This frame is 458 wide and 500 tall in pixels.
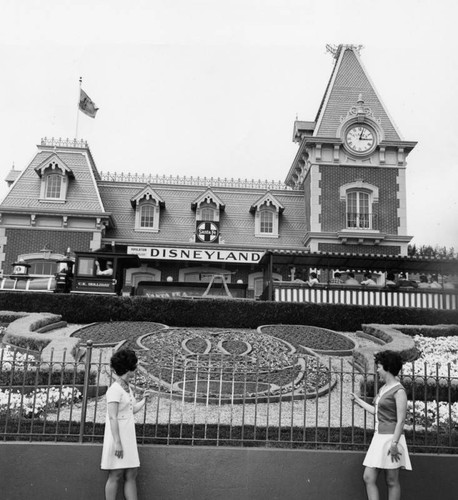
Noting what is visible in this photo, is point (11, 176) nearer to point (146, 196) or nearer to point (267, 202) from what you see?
point (146, 196)

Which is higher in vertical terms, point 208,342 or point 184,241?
point 184,241

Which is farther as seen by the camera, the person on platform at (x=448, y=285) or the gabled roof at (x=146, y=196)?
the gabled roof at (x=146, y=196)

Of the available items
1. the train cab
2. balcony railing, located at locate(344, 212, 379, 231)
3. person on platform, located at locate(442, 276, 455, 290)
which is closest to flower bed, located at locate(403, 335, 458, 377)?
person on platform, located at locate(442, 276, 455, 290)

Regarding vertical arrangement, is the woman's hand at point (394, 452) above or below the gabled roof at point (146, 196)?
below

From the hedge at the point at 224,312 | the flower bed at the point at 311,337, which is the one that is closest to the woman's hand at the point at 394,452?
the flower bed at the point at 311,337

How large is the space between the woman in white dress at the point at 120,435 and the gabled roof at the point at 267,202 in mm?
24679

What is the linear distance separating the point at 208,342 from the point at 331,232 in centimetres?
1553

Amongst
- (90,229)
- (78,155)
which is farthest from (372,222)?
(78,155)

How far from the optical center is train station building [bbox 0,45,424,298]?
27.5 metres

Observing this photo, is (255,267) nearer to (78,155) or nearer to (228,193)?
(228,193)

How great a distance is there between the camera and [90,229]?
27.6 meters

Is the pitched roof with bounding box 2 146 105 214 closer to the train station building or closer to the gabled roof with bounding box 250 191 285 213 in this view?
the train station building

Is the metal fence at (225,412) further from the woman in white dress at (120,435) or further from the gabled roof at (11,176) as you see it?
the gabled roof at (11,176)

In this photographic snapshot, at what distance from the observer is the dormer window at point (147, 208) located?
29517mm
